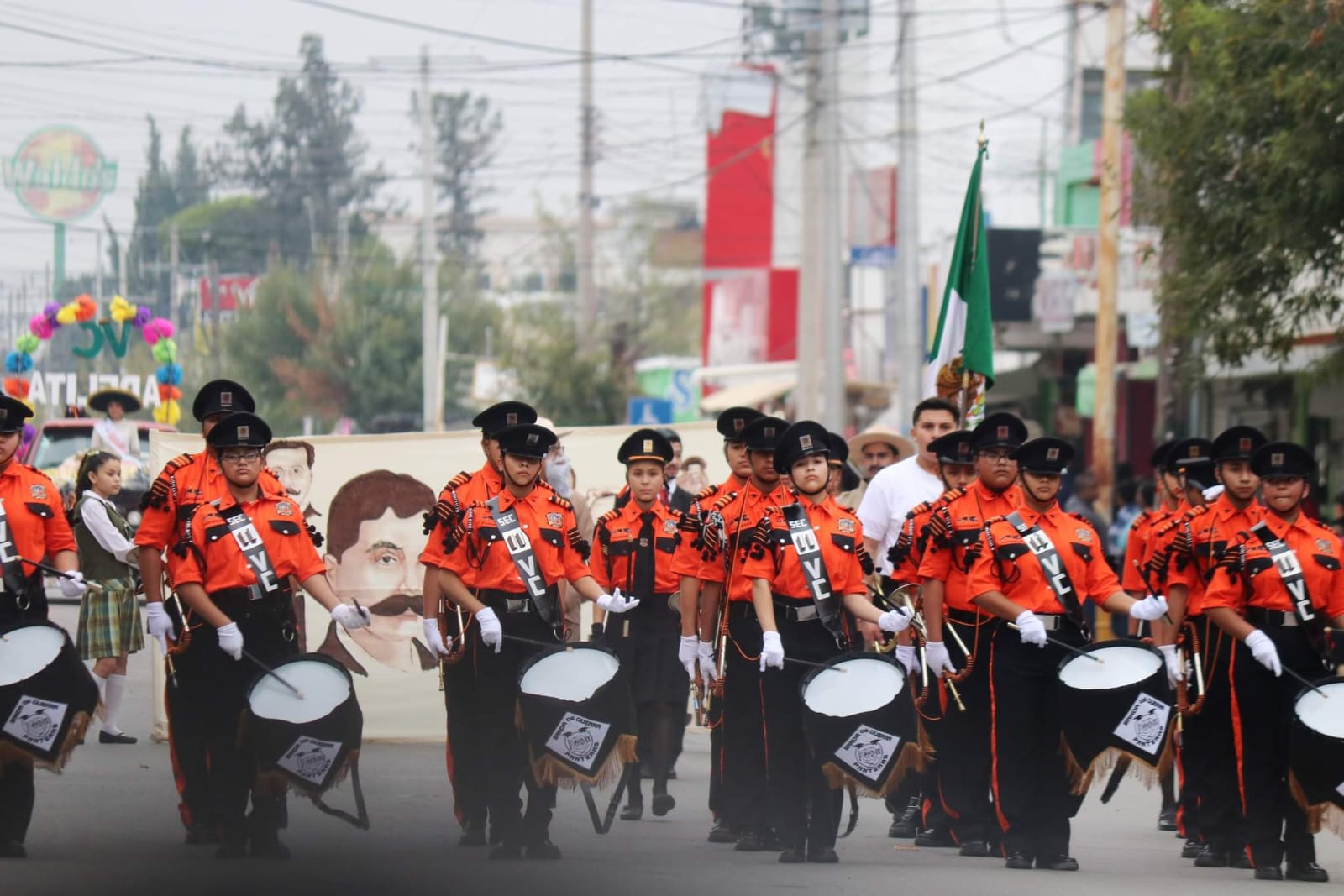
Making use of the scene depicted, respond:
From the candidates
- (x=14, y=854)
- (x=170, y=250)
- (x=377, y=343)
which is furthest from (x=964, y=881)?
(x=377, y=343)

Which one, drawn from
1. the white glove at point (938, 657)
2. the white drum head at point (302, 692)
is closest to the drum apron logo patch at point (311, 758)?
the white drum head at point (302, 692)

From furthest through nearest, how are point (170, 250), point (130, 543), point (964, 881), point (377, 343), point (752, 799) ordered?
point (377, 343) < point (170, 250) < point (130, 543) < point (752, 799) < point (964, 881)

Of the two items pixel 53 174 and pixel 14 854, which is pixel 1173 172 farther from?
pixel 14 854

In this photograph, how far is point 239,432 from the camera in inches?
361

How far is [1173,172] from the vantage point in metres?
18.9

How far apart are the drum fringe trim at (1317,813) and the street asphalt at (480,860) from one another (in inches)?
10.1

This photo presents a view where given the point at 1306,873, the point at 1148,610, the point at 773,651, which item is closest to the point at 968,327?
the point at 1148,610

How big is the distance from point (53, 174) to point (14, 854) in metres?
12.7

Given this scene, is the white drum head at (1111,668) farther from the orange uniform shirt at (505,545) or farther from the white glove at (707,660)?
the orange uniform shirt at (505,545)

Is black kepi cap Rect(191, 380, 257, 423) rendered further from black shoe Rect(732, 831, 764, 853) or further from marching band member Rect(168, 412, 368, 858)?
black shoe Rect(732, 831, 764, 853)

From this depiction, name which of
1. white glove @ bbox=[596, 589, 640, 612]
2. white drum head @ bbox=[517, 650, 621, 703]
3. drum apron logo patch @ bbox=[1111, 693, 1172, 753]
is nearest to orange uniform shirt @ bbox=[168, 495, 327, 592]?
white drum head @ bbox=[517, 650, 621, 703]

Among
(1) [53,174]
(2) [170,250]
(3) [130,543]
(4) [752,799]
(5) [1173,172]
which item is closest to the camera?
(4) [752,799]

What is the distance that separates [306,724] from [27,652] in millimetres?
1204

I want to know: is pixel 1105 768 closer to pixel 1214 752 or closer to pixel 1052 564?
pixel 1214 752
